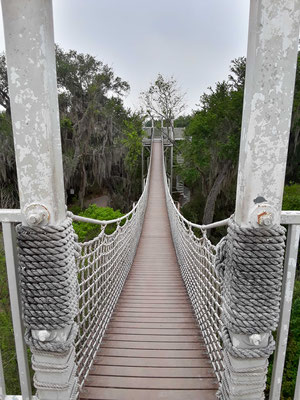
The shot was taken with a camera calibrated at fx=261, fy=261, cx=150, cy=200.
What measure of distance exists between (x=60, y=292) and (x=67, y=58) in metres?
10.7

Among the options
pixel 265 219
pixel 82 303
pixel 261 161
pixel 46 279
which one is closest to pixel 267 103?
pixel 261 161

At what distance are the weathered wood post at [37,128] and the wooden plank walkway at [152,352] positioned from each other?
0.50 meters

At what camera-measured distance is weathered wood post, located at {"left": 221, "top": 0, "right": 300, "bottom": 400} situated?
61cm

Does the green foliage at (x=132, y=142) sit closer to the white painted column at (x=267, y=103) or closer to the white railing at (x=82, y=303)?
the white railing at (x=82, y=303)

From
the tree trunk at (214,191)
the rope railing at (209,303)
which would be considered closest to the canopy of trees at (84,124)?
the tree trunk at (214,191)

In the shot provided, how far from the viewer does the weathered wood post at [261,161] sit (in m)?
0.61

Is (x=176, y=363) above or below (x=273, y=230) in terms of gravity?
below

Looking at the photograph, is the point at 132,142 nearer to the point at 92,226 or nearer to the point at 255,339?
the point at 92,226

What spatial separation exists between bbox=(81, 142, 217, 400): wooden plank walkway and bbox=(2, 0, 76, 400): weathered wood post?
1.64 feet

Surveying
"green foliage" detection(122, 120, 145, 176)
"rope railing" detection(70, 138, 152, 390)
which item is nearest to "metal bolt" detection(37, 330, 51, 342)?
"rope railing" detection(70, 138, 152, 390)

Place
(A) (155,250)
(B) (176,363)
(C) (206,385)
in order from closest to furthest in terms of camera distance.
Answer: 1. (C) (206,385)
2. (B) (176,363)
3. (A) (155,250)

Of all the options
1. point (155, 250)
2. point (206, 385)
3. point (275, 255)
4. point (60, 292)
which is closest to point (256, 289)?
point (275, 255)

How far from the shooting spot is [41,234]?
73 centimetres

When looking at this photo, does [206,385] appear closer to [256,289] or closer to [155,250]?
[256,289]
